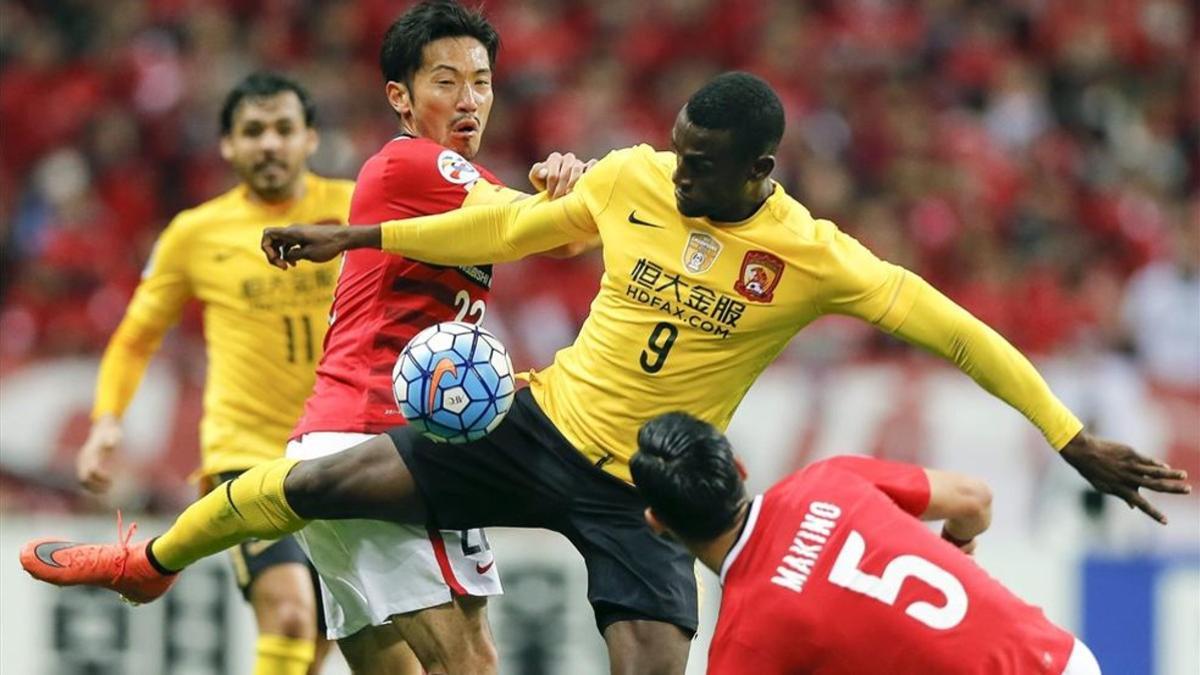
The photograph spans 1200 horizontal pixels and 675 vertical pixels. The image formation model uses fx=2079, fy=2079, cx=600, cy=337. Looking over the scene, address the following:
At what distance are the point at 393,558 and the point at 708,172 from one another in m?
1.52

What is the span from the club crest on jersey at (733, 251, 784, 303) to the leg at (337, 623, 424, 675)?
1.78m

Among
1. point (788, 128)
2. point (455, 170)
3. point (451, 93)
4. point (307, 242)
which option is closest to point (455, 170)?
point (455, 170)

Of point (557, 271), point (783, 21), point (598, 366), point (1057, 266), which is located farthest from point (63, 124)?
point (598, 366)

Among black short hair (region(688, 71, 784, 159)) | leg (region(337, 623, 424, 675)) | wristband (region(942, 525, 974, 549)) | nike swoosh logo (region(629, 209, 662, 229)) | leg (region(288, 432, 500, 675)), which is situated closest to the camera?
black short hair (region(688, 71, 784, 159))

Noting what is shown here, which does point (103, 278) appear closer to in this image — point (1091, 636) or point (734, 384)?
point (1091, 636)

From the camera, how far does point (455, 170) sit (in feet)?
20.3

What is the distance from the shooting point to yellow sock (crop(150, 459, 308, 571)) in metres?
5.93

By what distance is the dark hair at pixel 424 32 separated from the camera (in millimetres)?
6383

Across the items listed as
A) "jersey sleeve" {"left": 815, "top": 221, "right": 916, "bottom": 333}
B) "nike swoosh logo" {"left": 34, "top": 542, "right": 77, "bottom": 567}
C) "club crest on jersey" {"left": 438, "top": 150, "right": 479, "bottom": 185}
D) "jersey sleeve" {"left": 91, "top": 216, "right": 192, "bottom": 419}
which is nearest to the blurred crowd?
"jersey sleeve" {"left": 91, "top": 216, "right": 192, "bottom": 419}

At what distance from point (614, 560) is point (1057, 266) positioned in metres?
8.92

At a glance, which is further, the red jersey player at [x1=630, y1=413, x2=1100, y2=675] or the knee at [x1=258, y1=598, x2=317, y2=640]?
the knee at [x1=258, y1=598, x2=317, y2=640]

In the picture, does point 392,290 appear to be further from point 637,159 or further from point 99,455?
point 99,455

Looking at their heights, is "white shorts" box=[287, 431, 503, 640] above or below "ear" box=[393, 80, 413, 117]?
below

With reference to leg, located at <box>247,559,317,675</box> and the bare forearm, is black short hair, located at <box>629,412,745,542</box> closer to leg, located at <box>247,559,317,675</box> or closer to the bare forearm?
the bare forearm
